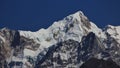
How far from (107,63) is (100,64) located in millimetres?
1166

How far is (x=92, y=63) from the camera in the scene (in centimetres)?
7812

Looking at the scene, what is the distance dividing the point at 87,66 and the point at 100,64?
1678mm

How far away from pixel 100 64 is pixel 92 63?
4.03 feet

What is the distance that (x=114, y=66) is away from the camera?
3049 inches

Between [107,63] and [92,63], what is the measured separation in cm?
191

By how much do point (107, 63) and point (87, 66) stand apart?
2.62 metres

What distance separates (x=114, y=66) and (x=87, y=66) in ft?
11.2

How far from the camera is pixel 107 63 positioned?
7806 cm

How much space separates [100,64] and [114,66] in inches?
70.5

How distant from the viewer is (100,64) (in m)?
77.4

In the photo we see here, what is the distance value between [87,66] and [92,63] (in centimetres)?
87

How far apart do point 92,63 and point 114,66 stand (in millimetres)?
2848
